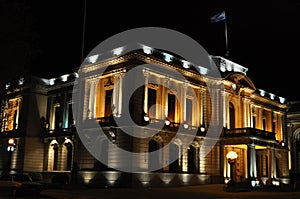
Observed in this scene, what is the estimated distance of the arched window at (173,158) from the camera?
3847 cm

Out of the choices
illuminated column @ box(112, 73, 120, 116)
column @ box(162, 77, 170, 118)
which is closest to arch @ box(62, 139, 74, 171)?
illuminated column @ box(112, 73, 120, 116)

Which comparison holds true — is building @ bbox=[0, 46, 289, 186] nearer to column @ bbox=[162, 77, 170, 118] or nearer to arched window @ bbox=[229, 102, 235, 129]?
column @ bbox=[162, 77, 170, 118]

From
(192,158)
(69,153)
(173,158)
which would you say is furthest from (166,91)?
(69,153)

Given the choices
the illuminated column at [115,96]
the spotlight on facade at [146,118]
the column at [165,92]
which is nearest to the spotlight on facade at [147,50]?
the column at [165,92]

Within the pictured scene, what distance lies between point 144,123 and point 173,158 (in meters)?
5.49

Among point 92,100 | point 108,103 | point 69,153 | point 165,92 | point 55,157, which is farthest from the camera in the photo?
point 55,157

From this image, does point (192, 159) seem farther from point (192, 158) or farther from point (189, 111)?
point (189, 111)

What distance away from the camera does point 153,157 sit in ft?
120

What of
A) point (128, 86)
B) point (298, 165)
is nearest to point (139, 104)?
point (128, 86)

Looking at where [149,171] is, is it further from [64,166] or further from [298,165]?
[298,165]

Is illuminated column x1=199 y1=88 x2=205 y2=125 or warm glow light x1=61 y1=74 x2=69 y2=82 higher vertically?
warm glow light x1=61 y1=74 x2=69 y2=82

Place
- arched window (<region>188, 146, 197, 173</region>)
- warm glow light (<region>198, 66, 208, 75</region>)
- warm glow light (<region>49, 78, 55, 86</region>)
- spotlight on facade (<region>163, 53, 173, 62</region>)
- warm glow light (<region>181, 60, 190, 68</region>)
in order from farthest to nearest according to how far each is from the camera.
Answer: warm glow light (<region>49, 78, 55, 86</region>) < warm glow light (<region>198, 66, 208, 75</region>) < warm glow light (<region>181, 60, 190, 68</region>) < arched window (<region>188, 146, 197, 173</region>) < spotlight on facade (<region>163, 53, 173, 62</region>)

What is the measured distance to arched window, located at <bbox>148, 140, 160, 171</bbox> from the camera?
118ft

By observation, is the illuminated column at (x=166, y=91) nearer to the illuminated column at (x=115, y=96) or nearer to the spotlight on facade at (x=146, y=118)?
the spotlight on facade at (x=146, y=118)
